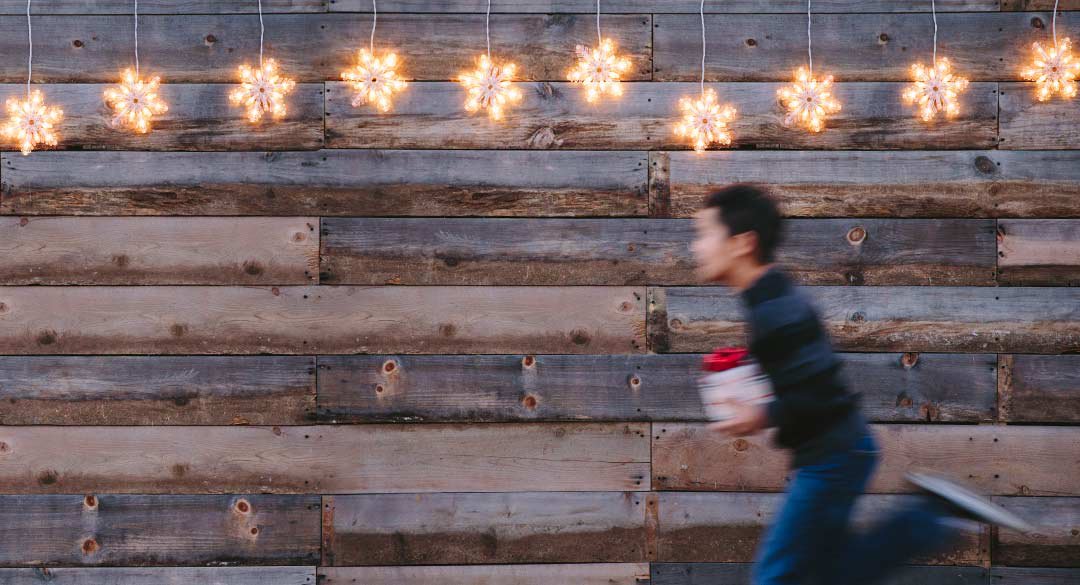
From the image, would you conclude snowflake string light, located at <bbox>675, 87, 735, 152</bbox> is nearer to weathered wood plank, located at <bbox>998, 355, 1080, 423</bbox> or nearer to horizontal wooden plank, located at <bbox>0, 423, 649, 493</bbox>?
horizontal wooden plank, located at <bbox>0, 423, 649, 493</bbox>

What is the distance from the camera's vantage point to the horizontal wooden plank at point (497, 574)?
98.5 inches

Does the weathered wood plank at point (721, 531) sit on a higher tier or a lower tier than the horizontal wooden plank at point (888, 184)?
lower

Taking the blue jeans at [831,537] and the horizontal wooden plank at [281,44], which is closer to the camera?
the blue jeans at [831,537]

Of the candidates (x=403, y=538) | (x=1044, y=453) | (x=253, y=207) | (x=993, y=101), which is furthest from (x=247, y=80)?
(x=1044, y=453)

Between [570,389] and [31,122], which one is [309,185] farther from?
[570,389]

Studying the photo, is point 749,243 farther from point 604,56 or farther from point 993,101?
point 993,101

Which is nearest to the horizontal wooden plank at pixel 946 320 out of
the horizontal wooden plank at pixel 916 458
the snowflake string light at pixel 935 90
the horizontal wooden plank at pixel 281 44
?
the horizontal wooden plank at pixel 916 458

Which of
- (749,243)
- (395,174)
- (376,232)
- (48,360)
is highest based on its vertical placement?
(395,174)

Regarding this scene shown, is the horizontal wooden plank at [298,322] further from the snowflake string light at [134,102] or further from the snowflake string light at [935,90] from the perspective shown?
the snowflake string light at [935,90]

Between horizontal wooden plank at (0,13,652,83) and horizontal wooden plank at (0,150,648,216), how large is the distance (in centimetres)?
30

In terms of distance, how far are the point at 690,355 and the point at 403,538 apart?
3.96ft

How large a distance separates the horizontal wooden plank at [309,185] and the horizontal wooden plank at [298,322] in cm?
30

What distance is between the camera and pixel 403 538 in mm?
2508

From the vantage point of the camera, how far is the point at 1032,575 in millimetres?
2502
